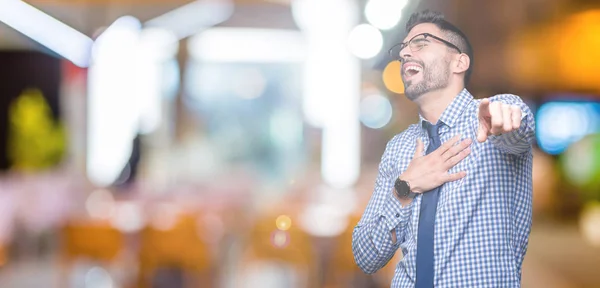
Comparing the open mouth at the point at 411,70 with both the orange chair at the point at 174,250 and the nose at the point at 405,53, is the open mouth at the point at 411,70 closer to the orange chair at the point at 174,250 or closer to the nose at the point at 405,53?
the nose at the point at 405,53

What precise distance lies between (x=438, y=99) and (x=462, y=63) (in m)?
0.05

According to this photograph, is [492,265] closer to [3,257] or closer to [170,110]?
[3,257]

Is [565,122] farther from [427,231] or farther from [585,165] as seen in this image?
[427,231]

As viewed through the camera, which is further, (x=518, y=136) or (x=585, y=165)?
(x=585, y=165)

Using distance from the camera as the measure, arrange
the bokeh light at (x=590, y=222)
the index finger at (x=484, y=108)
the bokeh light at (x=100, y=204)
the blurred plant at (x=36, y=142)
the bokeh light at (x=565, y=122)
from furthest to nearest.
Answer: the blurred plant at (x=36, y=142) < the bokeh light at (x=590, y=222) < the bokeh light at (x=565, y=122) < the bokeh light at (x=100, y=204) < the index finger at (x=484, y=108)

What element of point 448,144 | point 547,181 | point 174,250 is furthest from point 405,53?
point 547,181

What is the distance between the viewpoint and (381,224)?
914mm

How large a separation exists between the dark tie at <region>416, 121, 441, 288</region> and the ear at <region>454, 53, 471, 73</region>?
0.20 ft

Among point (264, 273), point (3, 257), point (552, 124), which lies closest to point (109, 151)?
point (3, 257)

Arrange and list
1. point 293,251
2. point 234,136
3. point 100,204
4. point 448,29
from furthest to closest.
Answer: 1. point 234,136
2. point 100,204
3. point 293,251
4. point 448,29

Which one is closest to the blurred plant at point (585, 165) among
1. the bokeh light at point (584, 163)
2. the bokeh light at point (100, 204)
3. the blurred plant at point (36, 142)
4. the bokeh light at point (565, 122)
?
the bokeh light at point (584, 163)

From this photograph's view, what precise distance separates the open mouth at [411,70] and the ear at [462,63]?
0.04 m

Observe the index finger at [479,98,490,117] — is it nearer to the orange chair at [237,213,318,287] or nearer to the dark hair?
the dark hair

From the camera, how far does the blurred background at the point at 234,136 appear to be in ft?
7.69
